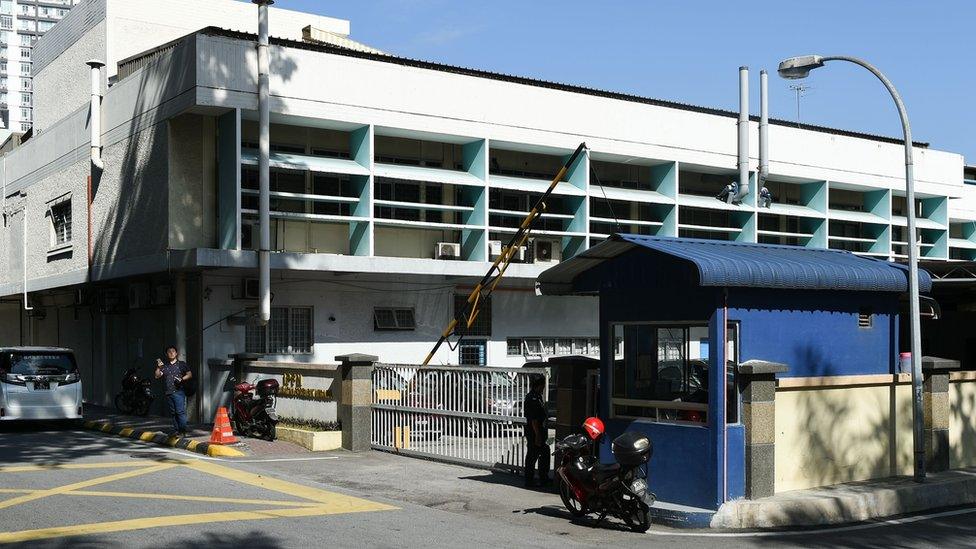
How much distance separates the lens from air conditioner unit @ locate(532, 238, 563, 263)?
2767 cm

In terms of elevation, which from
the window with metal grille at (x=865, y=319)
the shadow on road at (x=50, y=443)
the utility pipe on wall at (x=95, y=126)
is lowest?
the shadow on road at (x=50, y=443)

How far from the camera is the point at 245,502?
42.7 feet

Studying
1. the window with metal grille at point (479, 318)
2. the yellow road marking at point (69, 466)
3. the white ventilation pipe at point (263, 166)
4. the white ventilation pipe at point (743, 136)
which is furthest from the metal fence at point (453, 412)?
the white ventilation pipe at point (743, 136)

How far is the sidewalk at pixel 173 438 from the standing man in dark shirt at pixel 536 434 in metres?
5.54

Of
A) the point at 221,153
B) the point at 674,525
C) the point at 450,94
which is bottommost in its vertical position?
the point at 674,525

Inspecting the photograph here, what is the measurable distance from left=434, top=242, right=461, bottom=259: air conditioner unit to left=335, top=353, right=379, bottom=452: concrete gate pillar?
6822 millimetres

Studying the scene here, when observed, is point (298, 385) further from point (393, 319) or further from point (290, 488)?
point (290, 488)

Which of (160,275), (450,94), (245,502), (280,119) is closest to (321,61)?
(280,119)

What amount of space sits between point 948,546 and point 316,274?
16.1 m

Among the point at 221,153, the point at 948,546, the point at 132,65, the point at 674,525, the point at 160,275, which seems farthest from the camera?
the point at 132,65

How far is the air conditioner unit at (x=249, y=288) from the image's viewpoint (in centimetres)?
2383

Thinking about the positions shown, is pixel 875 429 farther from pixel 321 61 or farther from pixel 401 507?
pixel 321 61

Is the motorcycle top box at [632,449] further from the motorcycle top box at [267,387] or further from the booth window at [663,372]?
the motorcycle top box at [267,387]

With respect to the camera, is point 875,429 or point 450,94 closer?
point 875,429
